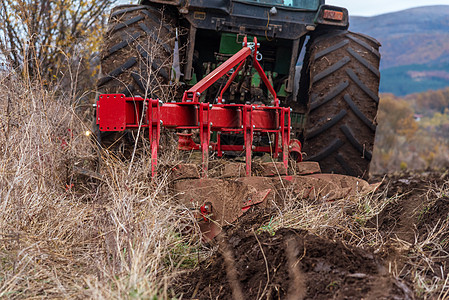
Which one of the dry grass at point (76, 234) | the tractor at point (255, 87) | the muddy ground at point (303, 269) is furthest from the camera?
the tractor at point (255, 87)

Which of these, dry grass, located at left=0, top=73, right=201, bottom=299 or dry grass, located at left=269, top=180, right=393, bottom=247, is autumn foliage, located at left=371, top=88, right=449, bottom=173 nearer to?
dry grass, located at left=269, top=180, right=393, bottom=247

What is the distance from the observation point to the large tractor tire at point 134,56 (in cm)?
423

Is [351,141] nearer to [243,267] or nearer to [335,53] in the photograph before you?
[335,53]

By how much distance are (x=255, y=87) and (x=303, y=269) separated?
2922 mm

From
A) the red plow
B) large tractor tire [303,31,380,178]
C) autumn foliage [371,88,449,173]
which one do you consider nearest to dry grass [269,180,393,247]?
the red plow

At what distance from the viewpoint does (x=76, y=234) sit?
2.78 meters

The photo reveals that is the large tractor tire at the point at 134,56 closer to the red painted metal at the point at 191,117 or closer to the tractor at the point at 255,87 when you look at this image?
the tractor at the point at 255,87

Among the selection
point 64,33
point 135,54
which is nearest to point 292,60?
point 135,54

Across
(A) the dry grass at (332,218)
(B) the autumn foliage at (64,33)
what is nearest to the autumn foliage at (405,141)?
(B) the autumn foliage at (64,33)

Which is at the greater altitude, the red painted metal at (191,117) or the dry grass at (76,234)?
the red painted metal at (191,117)

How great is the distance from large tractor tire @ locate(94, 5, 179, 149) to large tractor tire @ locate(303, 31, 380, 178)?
4.04 feet

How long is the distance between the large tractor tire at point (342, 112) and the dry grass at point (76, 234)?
1.74 meters

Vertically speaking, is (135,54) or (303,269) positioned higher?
(135,54)

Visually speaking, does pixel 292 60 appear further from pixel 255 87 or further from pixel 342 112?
pixel 342 112
